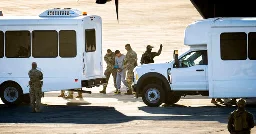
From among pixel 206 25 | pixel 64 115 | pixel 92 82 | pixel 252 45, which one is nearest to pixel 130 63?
pixel 92 82

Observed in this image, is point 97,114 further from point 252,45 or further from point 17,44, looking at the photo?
point 252,45

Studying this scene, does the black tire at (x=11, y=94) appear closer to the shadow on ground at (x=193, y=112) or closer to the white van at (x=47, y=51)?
the white van at (x=47, y=51)

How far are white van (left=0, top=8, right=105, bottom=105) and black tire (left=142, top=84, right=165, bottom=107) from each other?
1.97m

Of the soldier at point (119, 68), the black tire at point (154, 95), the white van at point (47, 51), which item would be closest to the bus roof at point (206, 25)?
the black tire at point (154, 95)

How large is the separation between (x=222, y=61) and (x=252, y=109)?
1.62 metres

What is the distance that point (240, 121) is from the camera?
623 inches

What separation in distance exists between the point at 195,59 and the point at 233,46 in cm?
118

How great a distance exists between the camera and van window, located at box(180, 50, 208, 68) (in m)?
26.7

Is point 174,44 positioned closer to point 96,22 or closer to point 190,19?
point 190,19

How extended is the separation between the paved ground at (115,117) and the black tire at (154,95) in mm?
284

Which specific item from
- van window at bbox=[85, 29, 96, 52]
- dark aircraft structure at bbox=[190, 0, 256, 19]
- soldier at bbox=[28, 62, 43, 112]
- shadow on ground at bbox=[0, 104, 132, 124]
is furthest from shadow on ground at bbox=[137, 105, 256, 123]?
dark aircraft structure at bbox=[190, 0, 256, 19]

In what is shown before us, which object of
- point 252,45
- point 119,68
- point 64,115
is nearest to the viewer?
point 64,115

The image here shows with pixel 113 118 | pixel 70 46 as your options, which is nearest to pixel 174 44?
pixel 70 46

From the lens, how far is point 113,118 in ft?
79.4
